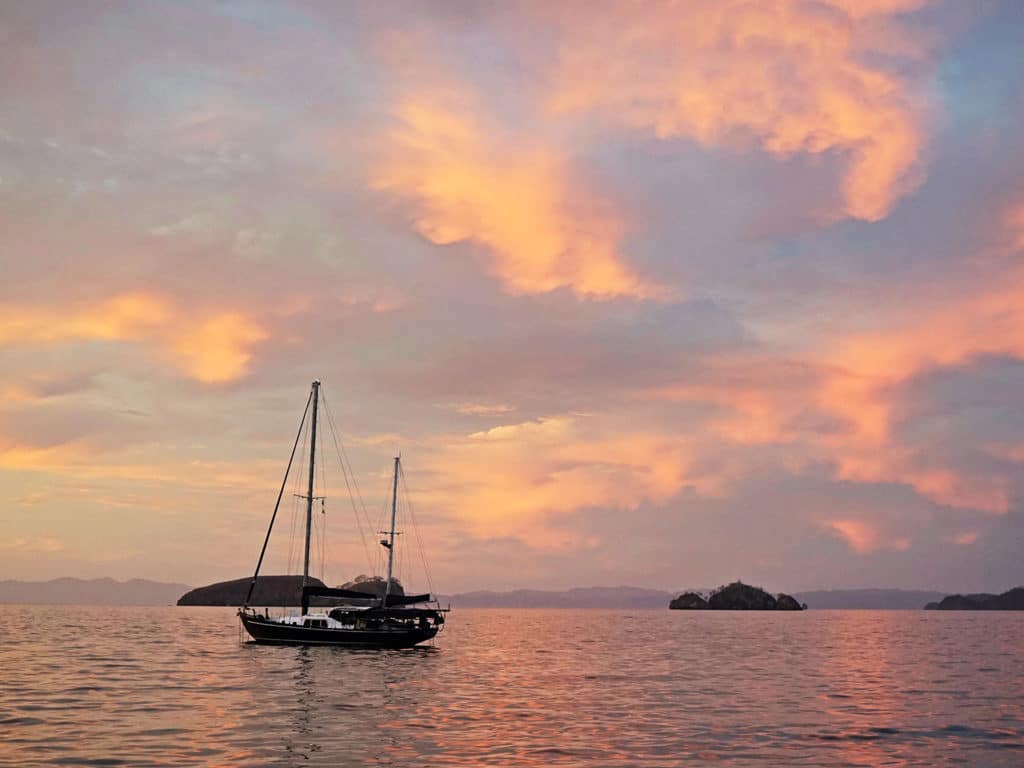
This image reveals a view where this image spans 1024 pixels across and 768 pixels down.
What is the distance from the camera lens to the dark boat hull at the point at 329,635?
9438 cm

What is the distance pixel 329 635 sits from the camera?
310ft

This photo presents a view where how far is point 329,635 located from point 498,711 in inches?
1974

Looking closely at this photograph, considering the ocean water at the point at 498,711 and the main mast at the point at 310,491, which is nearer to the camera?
the ocean water at the point at 498,711

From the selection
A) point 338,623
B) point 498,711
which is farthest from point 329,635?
point 498,711

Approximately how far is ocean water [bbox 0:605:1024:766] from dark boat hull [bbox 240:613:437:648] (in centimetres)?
431

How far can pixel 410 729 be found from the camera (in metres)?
40.9

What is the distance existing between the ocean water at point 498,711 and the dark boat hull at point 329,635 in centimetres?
431

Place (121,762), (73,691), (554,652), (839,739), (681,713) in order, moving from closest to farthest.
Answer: (121,762) → (839,739) → (681,713) → (73,691) → (554,652)

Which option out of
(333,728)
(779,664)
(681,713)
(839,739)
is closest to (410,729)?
(333,728)

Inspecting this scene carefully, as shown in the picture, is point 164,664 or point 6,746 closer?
point 6,746

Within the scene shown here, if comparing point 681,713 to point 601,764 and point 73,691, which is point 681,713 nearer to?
point 601,764

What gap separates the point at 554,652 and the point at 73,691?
58738 millimetres

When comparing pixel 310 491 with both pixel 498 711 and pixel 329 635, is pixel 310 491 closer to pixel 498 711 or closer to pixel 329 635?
pixel 329 635

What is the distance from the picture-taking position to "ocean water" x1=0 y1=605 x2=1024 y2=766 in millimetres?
35219
